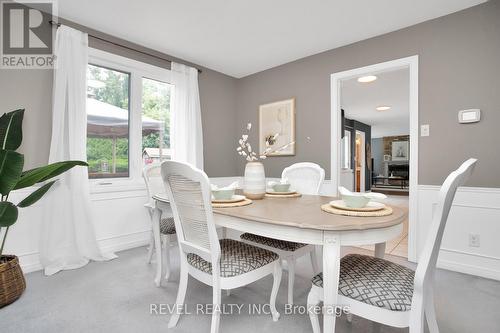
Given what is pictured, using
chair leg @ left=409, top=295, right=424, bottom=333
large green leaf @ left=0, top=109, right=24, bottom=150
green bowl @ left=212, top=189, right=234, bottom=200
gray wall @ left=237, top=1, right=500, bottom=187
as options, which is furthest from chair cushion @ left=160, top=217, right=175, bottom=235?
gray wall @ left=237, top=1, right=500, bottom=187

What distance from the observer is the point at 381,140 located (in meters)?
12.3

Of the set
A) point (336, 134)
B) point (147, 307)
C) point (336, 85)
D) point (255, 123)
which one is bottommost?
point (147, 307)

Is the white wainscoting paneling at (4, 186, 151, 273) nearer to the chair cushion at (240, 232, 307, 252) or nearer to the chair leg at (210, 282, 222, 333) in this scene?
the chair cushion at (240, 232, 307, 252)

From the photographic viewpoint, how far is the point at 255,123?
4.15m

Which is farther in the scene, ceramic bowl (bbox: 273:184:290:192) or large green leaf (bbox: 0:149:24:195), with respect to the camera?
ceramic bowl (bbox: 273:184:290:192)

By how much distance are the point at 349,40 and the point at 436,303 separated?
2.73m

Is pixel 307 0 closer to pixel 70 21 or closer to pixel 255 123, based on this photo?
pixel 255 123

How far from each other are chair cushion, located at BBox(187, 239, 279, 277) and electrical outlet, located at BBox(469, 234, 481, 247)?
2008 millimetres

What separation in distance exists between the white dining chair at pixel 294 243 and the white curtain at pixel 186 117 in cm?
152

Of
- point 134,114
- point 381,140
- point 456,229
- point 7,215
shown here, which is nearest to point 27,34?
point 134,114

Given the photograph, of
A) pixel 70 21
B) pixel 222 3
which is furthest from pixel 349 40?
pixel 70 21

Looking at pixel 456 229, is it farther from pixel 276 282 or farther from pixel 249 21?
pixel 249 21

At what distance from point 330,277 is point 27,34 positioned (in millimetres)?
3265

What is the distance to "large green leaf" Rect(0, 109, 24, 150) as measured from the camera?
6.09 feet
